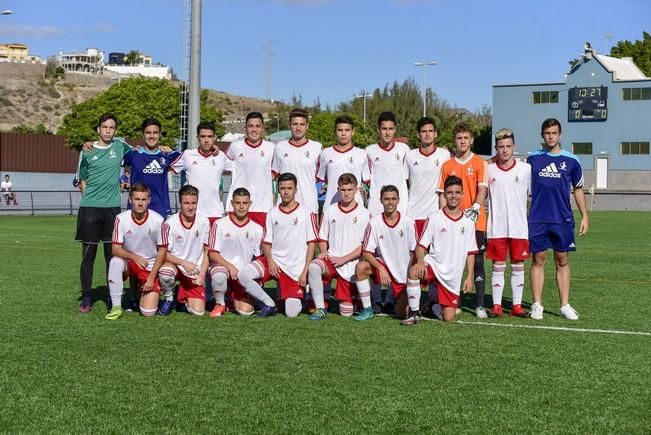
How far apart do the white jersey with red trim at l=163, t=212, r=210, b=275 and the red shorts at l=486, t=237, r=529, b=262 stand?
2888 millimetres

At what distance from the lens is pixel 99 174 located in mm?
9484

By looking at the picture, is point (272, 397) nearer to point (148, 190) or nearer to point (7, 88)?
point (148, 190)

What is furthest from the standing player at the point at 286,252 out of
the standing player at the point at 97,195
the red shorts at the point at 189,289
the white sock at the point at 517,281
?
the white sock at the point at 517,281

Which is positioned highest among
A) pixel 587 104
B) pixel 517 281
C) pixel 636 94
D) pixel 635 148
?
pixel 636 94

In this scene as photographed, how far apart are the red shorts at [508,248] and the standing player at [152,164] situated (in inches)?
137

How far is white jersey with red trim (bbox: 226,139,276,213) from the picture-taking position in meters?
10.0

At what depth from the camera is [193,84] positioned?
19266 millimetres

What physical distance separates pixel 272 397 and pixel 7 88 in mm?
103605

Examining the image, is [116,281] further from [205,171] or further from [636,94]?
[636,94]

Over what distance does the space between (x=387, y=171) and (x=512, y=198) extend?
1.39 m

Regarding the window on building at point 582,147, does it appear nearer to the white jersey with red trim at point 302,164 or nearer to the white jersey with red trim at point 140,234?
the white jersey with red trim at point 302,164

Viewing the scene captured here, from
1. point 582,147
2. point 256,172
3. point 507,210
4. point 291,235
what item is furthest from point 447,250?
point 582,147

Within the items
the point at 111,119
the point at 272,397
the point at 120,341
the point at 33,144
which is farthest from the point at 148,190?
the point at 33,144

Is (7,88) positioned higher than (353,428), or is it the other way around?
(7,88)
